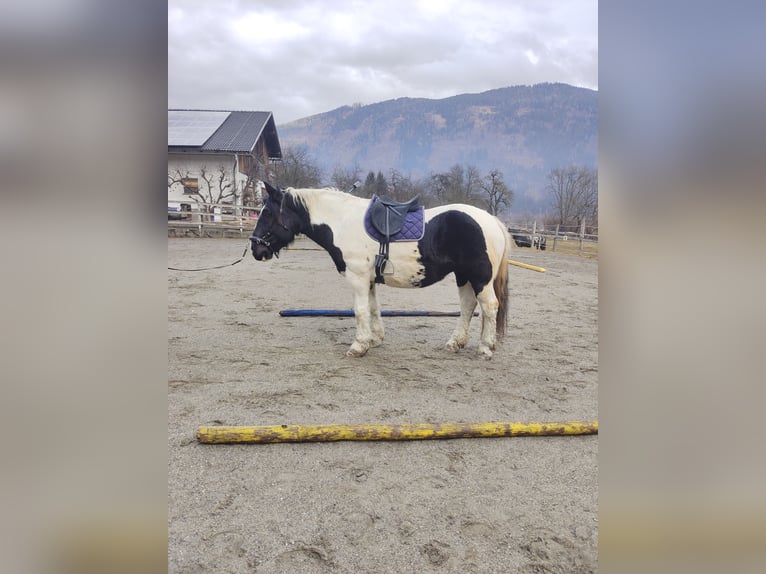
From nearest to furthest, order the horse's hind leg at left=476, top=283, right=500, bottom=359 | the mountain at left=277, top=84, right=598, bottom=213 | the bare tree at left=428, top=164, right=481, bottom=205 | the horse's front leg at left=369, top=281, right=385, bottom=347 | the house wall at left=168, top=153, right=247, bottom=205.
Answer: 1. the horse's hind leg at left=476, top=283, right=500, bottom=359
2. the horse's front leg at left=369, top=281, right=385, bottom=347
3. the house wall at left=168, top=153, right=247, bottom=205
4. the bare tree at left=428, top=164, right=481, bottom=205
5. the mountain at left=277, top=84, right=598, bottom=213

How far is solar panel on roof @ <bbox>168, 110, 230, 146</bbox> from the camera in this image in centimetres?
2132

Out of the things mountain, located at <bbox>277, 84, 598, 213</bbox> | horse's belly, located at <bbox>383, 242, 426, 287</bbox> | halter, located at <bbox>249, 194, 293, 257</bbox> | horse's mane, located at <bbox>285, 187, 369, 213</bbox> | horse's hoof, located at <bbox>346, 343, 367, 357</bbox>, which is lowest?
horse's hoof, located at <bbox>346, 343, 367, 357</bbox>

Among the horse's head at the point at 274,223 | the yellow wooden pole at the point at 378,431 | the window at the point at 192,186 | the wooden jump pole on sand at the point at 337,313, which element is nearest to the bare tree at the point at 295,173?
the window at the point at 192,186

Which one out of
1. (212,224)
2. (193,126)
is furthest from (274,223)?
(193,126)

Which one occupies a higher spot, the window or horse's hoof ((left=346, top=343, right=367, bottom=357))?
the window

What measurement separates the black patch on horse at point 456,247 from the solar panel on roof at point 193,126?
19725mm

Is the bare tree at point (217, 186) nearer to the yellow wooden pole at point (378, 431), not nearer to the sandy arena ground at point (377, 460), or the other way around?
the sandy arena ground at point (377, 460)

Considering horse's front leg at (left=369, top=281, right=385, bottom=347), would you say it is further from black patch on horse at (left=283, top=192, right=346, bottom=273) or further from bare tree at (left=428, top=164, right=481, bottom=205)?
bare tree at (left=428, top=164, right=481, bottom=205)

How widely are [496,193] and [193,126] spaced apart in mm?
20336

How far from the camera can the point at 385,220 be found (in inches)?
144

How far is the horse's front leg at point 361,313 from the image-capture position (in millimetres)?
3791

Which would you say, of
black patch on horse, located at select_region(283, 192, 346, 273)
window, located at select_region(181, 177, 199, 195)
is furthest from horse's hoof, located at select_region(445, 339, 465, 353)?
window, located at select_region(181, 177, 199, 195)

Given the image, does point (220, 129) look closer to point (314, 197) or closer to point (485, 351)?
point (314, 197)
